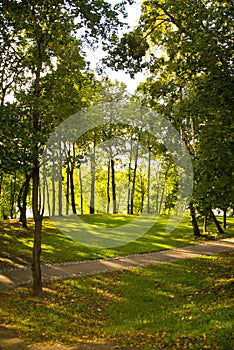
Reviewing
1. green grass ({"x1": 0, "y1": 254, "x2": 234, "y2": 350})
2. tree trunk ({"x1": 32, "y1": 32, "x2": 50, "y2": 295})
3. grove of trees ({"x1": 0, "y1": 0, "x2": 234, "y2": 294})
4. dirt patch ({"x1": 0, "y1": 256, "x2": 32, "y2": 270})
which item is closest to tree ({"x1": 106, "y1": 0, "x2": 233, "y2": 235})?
grove of trees ({"x1": 0, "y1": 0, "x2": 234, "y2": 294})

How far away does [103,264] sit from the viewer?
16.2m

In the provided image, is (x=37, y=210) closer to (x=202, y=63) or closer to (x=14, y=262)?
(x=14, y=262)

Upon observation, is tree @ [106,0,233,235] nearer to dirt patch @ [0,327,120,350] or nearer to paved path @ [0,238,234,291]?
dirt patch @ [0,327,120,350]

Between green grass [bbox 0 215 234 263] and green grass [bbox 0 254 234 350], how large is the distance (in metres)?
3.89

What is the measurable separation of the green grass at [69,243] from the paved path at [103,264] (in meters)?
0.98

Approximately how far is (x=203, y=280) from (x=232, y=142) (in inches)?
233

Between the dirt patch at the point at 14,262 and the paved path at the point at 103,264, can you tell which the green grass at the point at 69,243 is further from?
the paved path at the point at 103,264

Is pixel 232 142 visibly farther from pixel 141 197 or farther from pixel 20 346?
pixel 141 197

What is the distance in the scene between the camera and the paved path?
43.6ft

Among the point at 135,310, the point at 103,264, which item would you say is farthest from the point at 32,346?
the point at 103,264

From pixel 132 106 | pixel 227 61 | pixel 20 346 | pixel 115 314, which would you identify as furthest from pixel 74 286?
pixel 132 106

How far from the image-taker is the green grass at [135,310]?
7.01 meters

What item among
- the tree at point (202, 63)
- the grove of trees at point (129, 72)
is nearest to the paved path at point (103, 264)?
the grove of trees at point (129, 72)

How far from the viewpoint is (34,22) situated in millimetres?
11508
